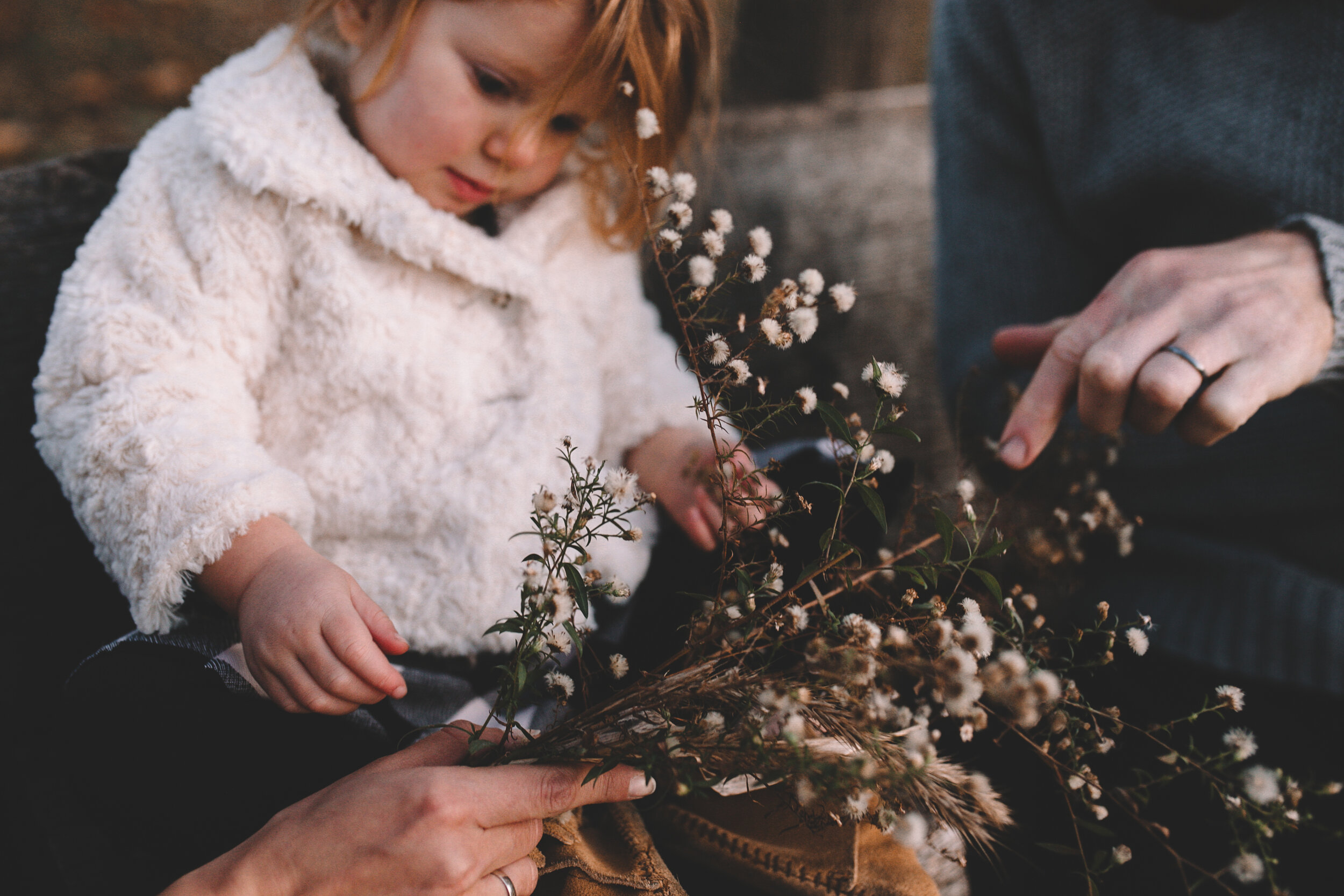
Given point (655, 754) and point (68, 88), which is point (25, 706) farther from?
point (68, 88)

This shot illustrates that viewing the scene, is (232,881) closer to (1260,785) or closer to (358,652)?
(358,652)

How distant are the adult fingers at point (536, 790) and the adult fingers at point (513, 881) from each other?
0.17 ft

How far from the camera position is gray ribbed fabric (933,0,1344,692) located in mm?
1070

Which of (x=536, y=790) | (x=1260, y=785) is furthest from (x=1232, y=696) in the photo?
(x=536, y=790)

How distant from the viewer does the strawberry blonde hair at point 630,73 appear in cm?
85

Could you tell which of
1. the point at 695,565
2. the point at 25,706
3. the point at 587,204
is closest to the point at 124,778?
the point at 25,706

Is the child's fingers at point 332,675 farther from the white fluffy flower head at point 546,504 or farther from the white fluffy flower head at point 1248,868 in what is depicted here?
the white fluffy flower head at point 1248,868

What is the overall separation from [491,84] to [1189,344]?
80cm

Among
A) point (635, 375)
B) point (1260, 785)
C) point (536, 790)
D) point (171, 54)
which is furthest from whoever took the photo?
point (171, 54)

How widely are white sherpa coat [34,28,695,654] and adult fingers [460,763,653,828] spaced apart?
0.29 metres

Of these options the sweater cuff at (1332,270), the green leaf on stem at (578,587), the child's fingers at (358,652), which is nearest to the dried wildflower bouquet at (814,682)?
the green leaf on stem at (578,587)

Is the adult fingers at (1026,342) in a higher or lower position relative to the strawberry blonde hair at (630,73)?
lower

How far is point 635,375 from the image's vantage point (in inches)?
43.1

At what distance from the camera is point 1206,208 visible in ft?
3.75
